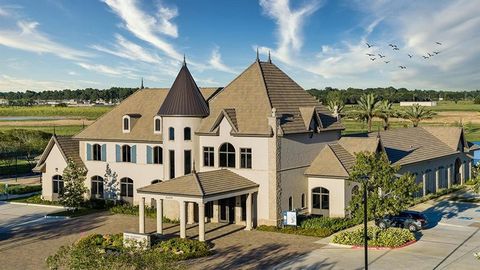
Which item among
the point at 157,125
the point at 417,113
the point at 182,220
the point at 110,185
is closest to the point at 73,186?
the point at 110,185

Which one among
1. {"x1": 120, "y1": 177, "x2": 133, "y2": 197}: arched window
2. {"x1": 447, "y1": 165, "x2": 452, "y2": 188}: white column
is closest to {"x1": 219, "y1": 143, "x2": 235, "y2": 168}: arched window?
{"x1": 120, "y1": 177, "x2": 133, "y2": 197}: arched window

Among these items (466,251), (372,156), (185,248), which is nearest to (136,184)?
(185,248)

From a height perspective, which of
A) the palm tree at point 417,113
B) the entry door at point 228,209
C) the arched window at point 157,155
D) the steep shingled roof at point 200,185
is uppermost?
the palm tree at point 417,113

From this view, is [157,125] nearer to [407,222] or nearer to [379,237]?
[379,237]

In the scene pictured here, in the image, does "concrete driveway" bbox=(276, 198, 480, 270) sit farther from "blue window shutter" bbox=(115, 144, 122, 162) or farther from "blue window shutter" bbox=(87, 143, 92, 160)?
"blue window shutter" bbox=(87, 143, 92, 160)

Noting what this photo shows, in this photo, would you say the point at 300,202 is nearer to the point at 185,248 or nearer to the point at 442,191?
the point at 185,248

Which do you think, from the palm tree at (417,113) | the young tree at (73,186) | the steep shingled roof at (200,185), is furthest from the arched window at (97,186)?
the palm tree at (417,113)

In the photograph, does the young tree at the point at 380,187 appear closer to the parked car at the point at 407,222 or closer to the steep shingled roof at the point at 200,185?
the parked car at the point at 407,222

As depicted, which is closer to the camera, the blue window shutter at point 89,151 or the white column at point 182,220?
the white column at point 182,220
